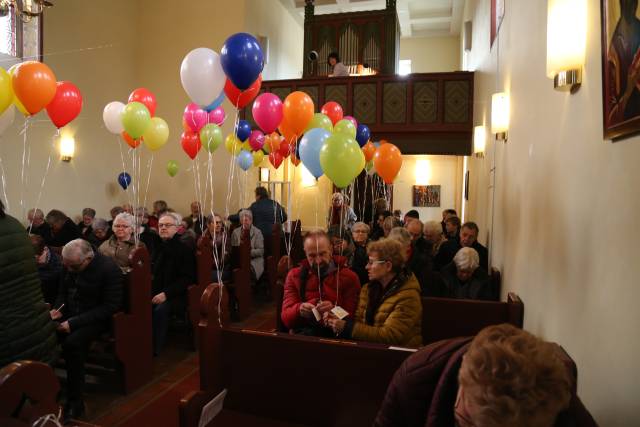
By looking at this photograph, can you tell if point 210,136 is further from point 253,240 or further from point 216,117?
point 253,240

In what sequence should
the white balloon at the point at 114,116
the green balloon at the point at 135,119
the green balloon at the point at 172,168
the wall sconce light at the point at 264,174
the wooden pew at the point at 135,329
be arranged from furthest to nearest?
1. the wall sconce light at the point at 264,174
2. the green balloon at the point at 172,168
3. the white balloon at the point at 114,116
4. the green balloon at the point at 135,119
5. the wooden pew at the point at 135,329

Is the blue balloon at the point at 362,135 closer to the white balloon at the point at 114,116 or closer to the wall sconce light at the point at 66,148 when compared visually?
the white balloon at the point at 114,116

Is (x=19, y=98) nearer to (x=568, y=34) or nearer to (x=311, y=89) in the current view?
(x=568, y=34)

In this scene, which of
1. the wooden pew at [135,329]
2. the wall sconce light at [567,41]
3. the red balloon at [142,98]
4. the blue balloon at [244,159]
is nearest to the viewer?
the wall sconce light at [567,41]

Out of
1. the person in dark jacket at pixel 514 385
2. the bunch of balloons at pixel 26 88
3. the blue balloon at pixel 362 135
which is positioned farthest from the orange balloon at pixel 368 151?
the person in dark jacket at pixel 514 385

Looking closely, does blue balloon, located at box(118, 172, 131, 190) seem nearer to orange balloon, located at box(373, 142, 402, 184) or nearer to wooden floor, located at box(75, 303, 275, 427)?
wooden floor, located at box(75, 303, 275, 427)

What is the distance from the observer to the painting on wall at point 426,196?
13500mm

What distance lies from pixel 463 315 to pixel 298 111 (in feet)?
8.74

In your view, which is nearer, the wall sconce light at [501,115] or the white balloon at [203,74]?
the white balloon at [203,74]

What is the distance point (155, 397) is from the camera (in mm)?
3660

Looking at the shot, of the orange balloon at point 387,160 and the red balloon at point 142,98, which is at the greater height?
the red balloon at point 142,98

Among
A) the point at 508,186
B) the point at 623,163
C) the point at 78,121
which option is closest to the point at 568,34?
the point at 623,163

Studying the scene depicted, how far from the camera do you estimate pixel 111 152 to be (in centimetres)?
1027

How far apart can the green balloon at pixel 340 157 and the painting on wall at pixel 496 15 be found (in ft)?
8.02
